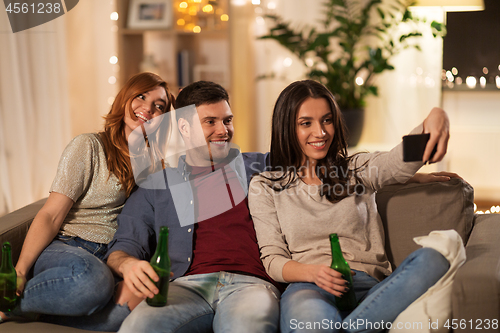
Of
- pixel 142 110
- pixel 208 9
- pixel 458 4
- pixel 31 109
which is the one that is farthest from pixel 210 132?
pixel 208 9

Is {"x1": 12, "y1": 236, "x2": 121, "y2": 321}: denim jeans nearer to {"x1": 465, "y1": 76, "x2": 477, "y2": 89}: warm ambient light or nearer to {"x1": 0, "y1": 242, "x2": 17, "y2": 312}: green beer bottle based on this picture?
{"x1": 0, "y1": 242, "x2": 17, "y2": 312}: green beer bottle

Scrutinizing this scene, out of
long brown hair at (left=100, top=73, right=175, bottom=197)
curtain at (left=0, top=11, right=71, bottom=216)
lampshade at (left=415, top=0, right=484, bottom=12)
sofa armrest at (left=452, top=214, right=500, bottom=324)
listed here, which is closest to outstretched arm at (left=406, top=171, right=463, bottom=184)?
→ sofa armrest at (left=452, top=214, right=500, bottom=324)

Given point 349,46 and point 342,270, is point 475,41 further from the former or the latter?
point 342,270

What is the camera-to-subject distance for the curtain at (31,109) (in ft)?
9.60

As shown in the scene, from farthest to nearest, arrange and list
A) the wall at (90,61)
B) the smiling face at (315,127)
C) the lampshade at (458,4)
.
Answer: the wall at (90,61), the lampshade at (458,4), the smiling face at (315,127)

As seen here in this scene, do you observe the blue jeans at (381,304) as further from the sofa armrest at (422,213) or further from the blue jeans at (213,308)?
the sofa armrest at (422,213)

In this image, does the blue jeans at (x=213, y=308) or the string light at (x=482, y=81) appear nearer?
the blue jeans at (x=213, y=308)

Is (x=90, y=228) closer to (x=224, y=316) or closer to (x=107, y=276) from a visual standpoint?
(x=107, y=276)

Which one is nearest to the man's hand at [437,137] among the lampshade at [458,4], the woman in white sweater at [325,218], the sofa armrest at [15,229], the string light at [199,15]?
the woman in white sweater at [325,218]

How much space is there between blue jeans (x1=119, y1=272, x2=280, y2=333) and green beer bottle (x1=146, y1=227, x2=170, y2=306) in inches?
0.8

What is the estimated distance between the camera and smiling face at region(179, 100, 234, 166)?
154cm

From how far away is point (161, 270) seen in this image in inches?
47.7

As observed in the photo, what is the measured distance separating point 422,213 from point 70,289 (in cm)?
108

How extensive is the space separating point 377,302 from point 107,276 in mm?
747
